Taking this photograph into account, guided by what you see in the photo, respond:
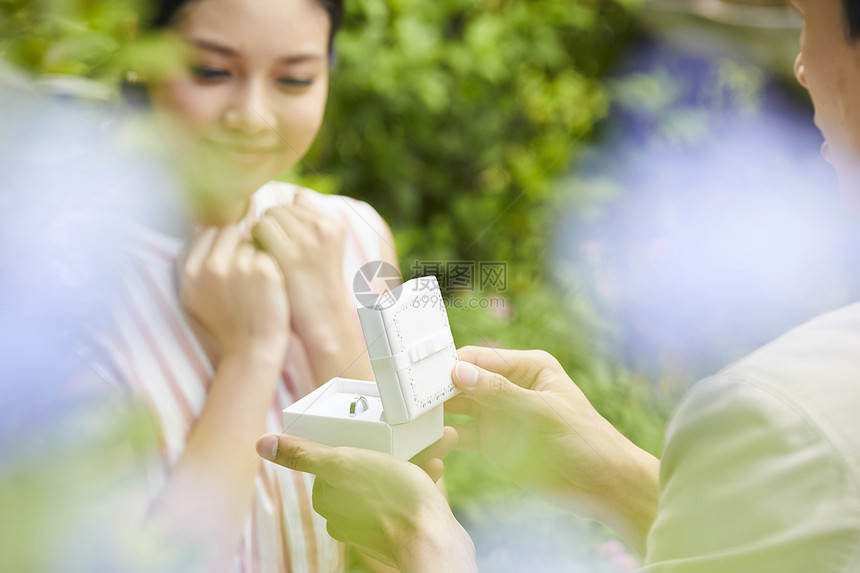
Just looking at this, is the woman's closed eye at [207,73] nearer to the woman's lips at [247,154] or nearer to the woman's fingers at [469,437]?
the woman's lips at [247,154]

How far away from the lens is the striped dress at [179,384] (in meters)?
0.54

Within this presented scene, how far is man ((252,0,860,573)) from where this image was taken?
307 millimetres

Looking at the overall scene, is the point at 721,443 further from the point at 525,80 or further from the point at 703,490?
the point at 525,80

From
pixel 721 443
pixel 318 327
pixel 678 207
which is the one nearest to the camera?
pixel 721 443

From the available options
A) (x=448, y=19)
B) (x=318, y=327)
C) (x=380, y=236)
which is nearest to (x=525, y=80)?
(x=448, y=19)

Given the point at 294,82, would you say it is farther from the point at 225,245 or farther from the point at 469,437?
the point at 469,437

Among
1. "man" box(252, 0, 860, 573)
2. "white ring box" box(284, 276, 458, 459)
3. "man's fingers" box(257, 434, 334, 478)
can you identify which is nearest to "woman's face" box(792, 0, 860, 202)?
"man" box(252, 0, 860, 573)

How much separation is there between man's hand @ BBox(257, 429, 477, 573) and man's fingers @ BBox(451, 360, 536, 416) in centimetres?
6

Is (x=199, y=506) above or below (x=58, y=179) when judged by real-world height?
below

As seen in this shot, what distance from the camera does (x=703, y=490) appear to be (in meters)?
0.33

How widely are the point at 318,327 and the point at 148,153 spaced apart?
7.6 inches

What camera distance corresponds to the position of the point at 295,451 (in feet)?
1.53

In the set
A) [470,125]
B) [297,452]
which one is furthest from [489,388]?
[470,125]

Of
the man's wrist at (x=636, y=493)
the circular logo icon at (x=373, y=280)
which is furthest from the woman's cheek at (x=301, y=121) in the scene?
the man's wrist at (x=636, y=493)
